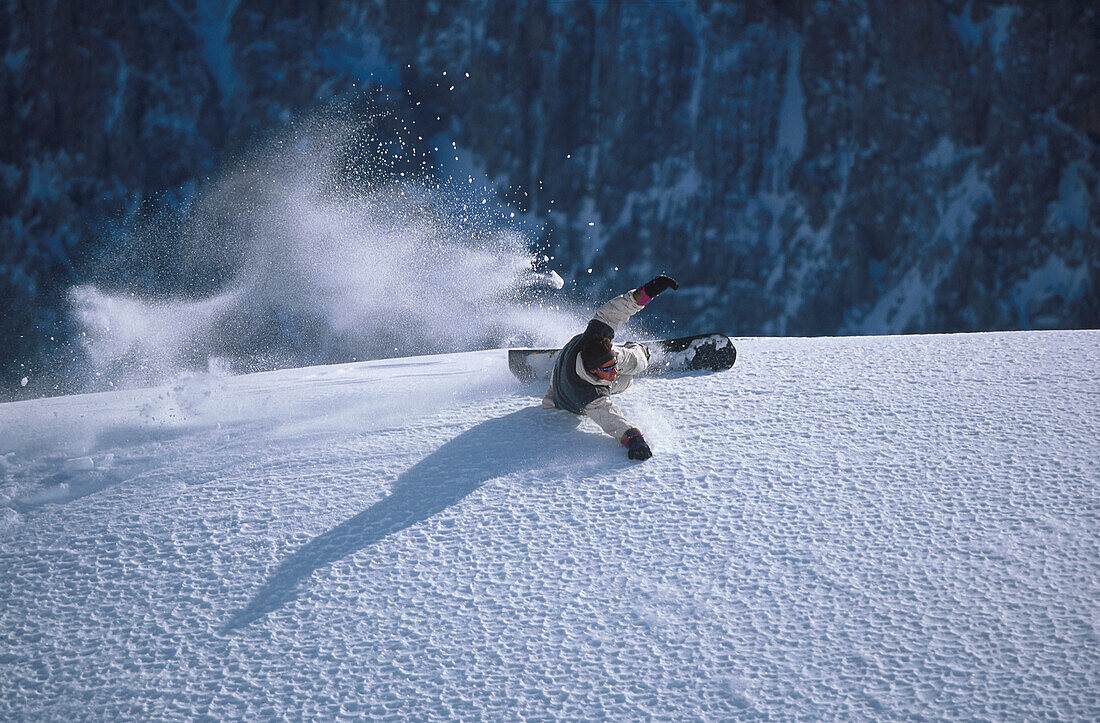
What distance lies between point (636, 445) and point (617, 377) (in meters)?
0.52

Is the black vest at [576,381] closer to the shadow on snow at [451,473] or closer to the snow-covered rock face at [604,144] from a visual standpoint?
the shadow on snow at [451,473]

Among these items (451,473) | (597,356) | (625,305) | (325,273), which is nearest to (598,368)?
(597,356)

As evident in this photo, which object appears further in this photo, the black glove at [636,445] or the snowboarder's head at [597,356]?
the snowboarder's head at [597,356]

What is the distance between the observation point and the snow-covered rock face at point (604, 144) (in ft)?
58.4

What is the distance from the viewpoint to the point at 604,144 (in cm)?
1816

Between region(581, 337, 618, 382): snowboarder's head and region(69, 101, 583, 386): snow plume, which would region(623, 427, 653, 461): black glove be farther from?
region(69, 101, 583, 386): snow plume

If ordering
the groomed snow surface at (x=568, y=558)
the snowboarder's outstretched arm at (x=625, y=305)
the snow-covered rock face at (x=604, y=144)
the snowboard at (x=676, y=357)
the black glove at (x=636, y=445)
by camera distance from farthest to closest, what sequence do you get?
the snow-covered rock face at (x=604, y=144), the snowboard at (x=676, y=357), the snowboarder's outstretched arm at (x=625, y=305), the black glove at (x=636, y=445), the groomed snow surface at (x=568, y=558)

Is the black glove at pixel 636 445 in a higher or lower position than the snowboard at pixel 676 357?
lower

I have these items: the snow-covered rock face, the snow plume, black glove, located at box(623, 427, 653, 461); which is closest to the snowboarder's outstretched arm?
black glove, located at box(623, 427, 653, 461)

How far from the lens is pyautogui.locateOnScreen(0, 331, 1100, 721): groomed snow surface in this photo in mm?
1756

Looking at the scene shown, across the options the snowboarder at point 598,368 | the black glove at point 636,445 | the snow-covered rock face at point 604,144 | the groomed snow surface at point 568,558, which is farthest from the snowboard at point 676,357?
the snow-covered rock face at point 604,144

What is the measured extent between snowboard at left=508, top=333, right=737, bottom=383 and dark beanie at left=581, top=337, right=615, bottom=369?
0.67 metres

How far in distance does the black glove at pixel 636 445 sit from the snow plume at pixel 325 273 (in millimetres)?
13157

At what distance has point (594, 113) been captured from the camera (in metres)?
18.2
